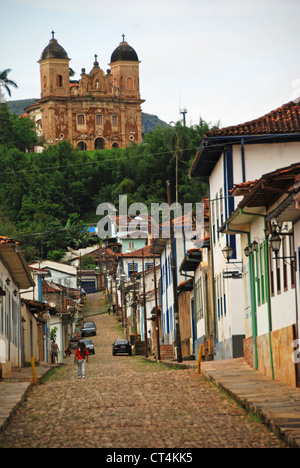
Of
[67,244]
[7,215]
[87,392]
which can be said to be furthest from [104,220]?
[87,392]

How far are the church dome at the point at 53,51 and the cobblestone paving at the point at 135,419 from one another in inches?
4451

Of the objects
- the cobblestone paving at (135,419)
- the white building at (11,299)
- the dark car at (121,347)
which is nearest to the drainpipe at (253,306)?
the cobblestone paving at (135,419)

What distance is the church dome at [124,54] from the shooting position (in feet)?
430

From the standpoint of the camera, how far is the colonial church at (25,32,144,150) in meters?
125

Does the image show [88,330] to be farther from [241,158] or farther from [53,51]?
[53,51]

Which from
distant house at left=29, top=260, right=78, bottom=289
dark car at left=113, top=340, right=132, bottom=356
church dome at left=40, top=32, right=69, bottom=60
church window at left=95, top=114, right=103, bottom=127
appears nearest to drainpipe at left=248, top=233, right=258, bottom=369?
dark car at left=113, top=340, right=132, bottom=356

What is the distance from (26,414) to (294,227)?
5368 mm

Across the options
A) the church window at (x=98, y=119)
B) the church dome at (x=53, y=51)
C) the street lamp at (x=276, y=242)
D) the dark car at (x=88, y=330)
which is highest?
the church dome at (x=53, y=51)

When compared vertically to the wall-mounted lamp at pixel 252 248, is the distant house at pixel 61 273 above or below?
above

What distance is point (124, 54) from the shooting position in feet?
430

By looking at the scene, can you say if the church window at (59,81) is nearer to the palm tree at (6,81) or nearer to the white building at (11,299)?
the palm tree at (6,81)

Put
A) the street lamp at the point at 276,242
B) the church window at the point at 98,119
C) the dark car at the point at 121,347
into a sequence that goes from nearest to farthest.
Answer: the street lamp at the point at 276,242
the dark car at the point at 121,347
the church window at the point at 98,119
